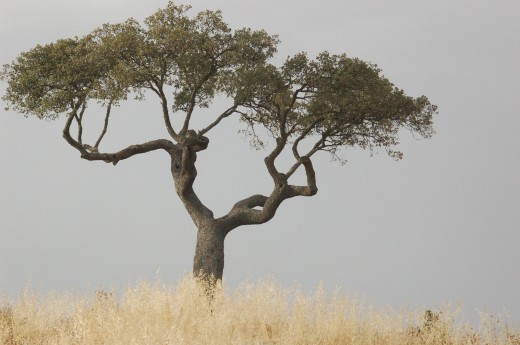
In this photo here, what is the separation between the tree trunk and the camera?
21.1 m

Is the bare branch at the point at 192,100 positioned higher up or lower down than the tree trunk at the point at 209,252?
higher up

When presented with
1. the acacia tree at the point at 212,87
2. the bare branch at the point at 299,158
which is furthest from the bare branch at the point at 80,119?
the bare branch at the point at 299,158

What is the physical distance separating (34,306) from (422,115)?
44.4 feet

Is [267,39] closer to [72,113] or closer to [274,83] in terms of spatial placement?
[274,83]

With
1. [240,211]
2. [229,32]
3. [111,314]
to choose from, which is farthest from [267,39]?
[111,314]

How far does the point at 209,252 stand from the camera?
21.3 m

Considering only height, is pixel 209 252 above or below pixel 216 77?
below

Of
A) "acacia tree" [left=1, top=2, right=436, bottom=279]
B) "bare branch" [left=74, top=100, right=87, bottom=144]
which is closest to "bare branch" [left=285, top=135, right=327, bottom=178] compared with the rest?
"acacia tree" [left=1, top=2, right=436, bottom=279]

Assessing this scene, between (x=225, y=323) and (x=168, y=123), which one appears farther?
(x=168, y=123)

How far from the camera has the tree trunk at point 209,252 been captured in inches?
831

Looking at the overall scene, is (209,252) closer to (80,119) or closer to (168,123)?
(168,123)

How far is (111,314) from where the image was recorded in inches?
549

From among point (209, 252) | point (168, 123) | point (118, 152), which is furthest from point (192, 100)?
point (209, 252)

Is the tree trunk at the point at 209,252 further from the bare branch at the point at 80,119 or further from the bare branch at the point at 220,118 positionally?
the bare branch at the point at 80,119
